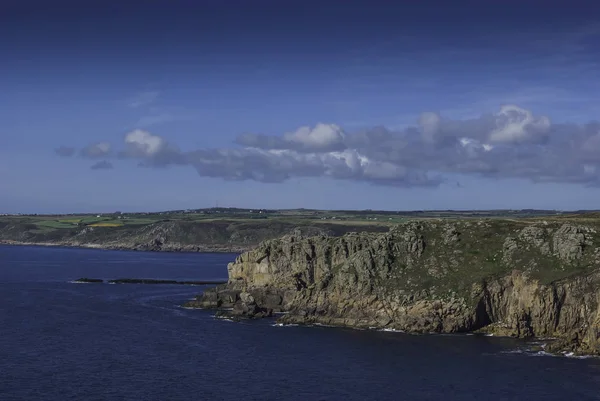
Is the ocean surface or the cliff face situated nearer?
the ocean surface

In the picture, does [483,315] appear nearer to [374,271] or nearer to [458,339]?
[458,339]

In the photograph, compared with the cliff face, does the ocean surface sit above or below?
below

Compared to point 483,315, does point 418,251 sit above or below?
above

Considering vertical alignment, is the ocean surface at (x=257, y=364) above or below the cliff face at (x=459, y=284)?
below

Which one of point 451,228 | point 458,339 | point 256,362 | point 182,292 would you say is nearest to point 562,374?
point 458,339

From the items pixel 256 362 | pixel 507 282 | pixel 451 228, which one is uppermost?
pixel 451 228

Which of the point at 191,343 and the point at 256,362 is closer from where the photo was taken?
the point at 256,362
